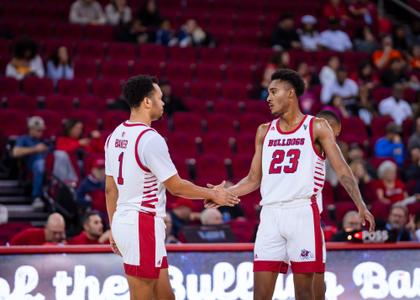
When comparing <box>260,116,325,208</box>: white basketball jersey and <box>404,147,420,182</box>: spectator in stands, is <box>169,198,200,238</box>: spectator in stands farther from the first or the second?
<box>260,116,325,208</box>: white basketball jersey

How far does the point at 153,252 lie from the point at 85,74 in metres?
8.71

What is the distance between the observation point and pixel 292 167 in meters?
6.76

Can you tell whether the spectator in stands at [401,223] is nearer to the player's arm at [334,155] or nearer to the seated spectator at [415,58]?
the player's arm at [334,155]

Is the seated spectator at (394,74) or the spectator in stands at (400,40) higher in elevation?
the spectator in stands at (400,40)

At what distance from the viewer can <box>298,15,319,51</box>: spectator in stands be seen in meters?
17.0

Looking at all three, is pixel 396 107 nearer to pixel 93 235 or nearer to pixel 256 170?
pixel 93 235

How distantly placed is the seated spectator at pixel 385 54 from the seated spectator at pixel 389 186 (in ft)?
13.9

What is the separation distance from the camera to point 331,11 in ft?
59.6

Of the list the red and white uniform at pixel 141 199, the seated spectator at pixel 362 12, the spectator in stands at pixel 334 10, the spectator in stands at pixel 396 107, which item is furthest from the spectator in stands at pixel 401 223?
the seated spectator at pixel 362 12

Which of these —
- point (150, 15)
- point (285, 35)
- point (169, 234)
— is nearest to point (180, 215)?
point (169, 234)

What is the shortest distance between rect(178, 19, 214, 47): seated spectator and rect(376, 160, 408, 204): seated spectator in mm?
4534

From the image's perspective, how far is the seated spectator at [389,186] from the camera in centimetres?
1269

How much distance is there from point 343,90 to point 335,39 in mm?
2226

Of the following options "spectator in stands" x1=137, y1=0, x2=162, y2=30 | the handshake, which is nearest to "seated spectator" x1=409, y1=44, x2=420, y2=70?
"spectator in stands" x1=137, y1=0, x2=162, y2=30
